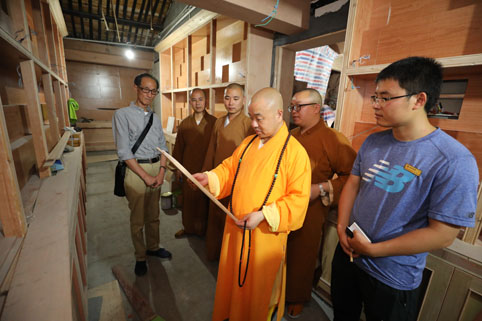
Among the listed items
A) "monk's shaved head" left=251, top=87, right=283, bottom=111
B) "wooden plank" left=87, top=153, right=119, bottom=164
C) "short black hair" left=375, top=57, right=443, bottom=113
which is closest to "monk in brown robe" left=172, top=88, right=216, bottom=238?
"monk's shaved head" left=251, top=87, right=283, bottom=111

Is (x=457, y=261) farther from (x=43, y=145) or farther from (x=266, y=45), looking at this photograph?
(x=43, y=145)

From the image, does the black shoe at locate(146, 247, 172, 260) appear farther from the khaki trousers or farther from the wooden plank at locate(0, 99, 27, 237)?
the wooden plank at locate(0, 99, 27, 237)

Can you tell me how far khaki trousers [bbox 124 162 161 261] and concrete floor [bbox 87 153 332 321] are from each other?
0.29m

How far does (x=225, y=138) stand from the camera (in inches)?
89.3

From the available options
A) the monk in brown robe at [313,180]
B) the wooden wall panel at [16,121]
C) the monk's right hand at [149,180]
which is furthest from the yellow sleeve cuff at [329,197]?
the wooden wall panel at [16,121]

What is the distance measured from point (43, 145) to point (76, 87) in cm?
696

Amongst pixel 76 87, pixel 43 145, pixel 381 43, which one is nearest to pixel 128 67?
pixel 76 87

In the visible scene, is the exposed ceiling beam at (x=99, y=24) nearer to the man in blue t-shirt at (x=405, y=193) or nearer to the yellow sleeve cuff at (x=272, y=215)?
the yellow sleeve cuff at (x=272, y=215)

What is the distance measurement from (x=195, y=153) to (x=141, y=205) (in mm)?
984

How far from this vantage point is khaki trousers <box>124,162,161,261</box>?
2049 millimetres

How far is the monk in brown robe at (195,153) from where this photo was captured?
2781 mm

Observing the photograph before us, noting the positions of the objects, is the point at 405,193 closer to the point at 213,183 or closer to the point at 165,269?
the point at 213,183

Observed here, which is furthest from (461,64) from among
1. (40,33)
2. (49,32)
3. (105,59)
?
(105,59)

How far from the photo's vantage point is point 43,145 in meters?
1.68
